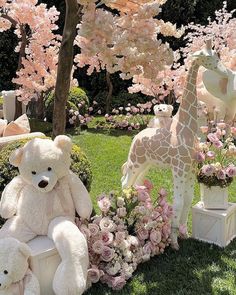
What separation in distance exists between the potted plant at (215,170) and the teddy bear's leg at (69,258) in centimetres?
113

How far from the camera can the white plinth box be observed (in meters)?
3.79

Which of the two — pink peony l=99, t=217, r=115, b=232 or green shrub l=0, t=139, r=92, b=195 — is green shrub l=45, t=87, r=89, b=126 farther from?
pink peony l=99, t=217, r=115, b=232

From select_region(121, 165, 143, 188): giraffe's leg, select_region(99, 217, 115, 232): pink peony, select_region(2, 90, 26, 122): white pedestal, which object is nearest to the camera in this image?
select_region(99, 217, 115, 232): pink peony

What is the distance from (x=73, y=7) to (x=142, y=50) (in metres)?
0.64

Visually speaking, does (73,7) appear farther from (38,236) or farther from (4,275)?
(4,275)

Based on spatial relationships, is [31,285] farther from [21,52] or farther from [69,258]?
[21,52]

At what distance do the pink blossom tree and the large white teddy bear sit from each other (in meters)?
4.13

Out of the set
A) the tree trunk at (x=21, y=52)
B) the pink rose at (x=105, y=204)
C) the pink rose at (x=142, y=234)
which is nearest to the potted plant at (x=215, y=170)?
the pink rose at (x=142, y=234)

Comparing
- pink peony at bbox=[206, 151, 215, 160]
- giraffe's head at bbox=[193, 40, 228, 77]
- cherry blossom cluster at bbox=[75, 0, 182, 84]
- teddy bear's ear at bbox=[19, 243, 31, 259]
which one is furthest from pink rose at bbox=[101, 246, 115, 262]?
giraffe's head at bbox=[193, 40, 228, 77]

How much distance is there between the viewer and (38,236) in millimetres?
3184

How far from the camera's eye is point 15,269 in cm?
286

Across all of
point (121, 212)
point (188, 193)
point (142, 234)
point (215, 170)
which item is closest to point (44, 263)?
point (121, 212)

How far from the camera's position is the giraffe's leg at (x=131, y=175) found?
392 centimetres

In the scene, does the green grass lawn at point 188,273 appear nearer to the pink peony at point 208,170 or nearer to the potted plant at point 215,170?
the potted plant at point 215,170
